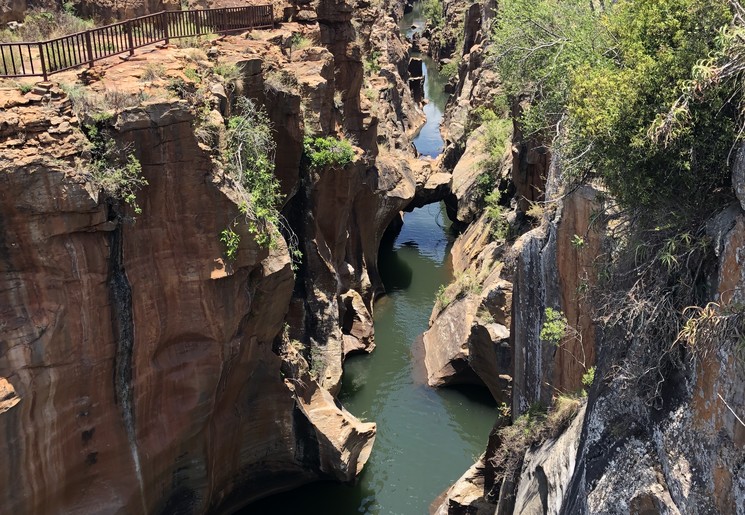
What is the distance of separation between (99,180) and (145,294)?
2.27m

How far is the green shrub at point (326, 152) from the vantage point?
19516 millimetres

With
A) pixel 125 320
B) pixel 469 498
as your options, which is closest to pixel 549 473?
pixel 469 498

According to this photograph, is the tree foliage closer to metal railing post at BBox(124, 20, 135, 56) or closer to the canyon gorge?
the canyon gorge

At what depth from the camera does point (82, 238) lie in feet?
38.0

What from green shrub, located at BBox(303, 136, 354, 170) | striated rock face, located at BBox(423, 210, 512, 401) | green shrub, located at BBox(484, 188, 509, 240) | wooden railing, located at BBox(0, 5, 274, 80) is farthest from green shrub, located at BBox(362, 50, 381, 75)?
wooden railing, located at BBox(0, 5, 274, 80)

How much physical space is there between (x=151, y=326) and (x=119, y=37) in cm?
643

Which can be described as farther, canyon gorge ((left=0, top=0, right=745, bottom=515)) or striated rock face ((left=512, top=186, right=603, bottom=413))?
striated rock face ((left=512, top=186, right=603, bottom=413))

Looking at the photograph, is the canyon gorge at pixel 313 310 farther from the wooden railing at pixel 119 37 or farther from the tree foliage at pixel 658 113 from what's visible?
the wooden railing at pixel 119 37

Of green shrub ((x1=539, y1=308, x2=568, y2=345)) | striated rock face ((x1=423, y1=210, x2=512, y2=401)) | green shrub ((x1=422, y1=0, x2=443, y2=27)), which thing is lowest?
striated rock face ((x1=423, y1=210, x2=512, y2=401))

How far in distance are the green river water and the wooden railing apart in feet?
35.3

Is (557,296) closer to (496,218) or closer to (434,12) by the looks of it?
(496,218)

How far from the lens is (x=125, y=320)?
1241cm

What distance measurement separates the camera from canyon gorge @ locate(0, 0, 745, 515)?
7.88 metres

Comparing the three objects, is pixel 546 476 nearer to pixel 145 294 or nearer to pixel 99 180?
pixel 145 294
